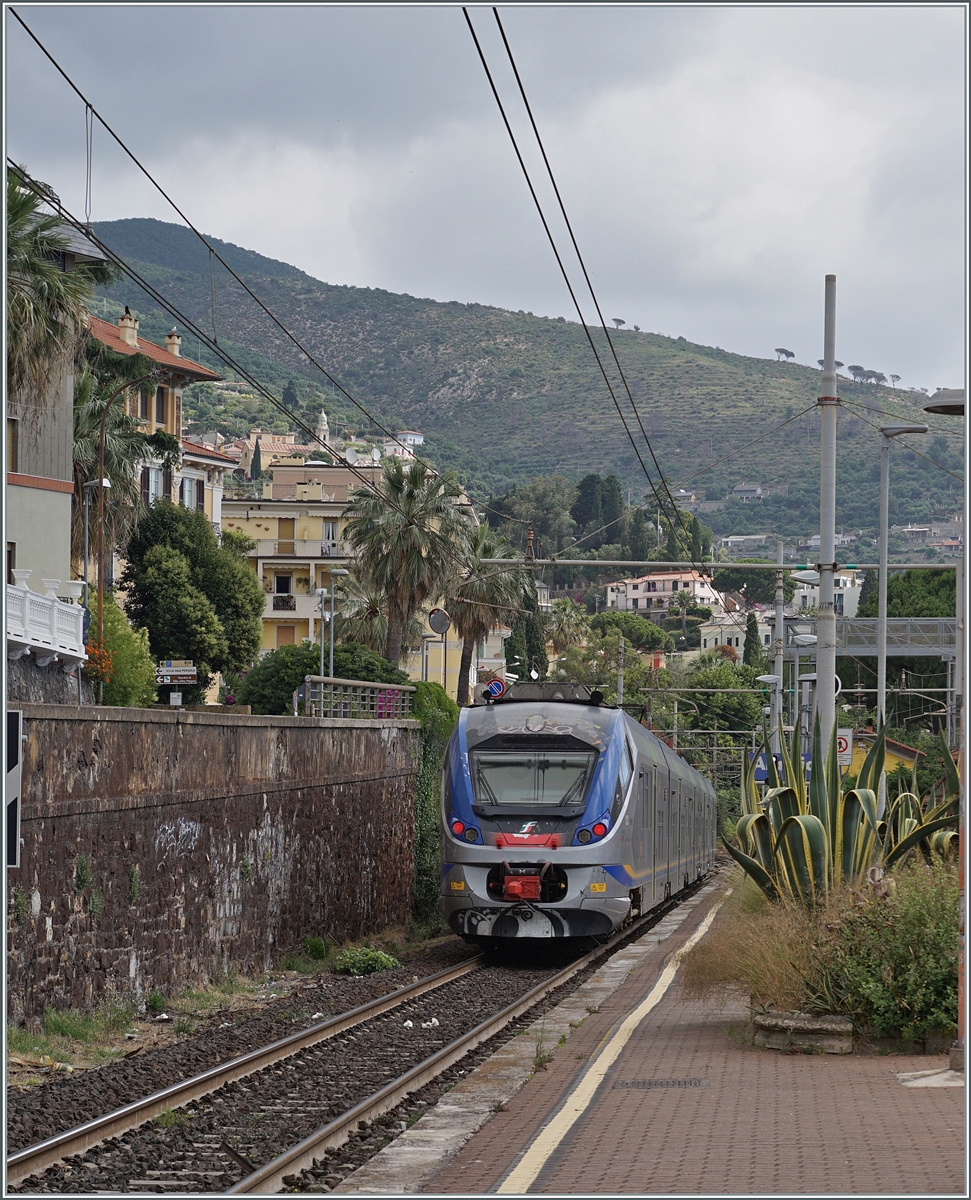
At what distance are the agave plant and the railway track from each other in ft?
9.65

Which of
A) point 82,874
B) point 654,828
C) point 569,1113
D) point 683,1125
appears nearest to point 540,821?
point 654,828

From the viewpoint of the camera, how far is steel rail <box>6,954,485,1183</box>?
848cm

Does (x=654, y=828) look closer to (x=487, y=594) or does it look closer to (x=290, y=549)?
(x=487, y=594)

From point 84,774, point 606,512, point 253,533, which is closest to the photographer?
point 84,774

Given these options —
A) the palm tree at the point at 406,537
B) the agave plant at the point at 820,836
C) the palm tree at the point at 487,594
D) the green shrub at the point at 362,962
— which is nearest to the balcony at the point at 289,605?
the palm tree at the point at 487,594

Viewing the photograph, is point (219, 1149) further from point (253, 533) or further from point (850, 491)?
point (850, 491)

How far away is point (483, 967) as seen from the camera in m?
20.4

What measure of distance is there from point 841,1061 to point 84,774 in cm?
757

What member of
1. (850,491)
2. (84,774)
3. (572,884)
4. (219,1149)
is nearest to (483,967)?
(572,884)

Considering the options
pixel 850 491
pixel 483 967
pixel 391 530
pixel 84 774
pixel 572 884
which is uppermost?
pixel 850 491

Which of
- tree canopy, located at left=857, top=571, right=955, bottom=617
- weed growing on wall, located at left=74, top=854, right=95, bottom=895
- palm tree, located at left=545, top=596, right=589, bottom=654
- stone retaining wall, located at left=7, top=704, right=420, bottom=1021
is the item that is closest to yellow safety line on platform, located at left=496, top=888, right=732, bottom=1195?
stone retaining wall, located at left=7, top=704, right=420, bottom=1021

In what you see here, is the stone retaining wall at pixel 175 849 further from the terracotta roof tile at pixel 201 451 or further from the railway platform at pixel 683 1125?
the terracotta roof tile at pixel 201 451

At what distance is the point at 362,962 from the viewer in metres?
20.2

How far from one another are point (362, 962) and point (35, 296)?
13648mm
